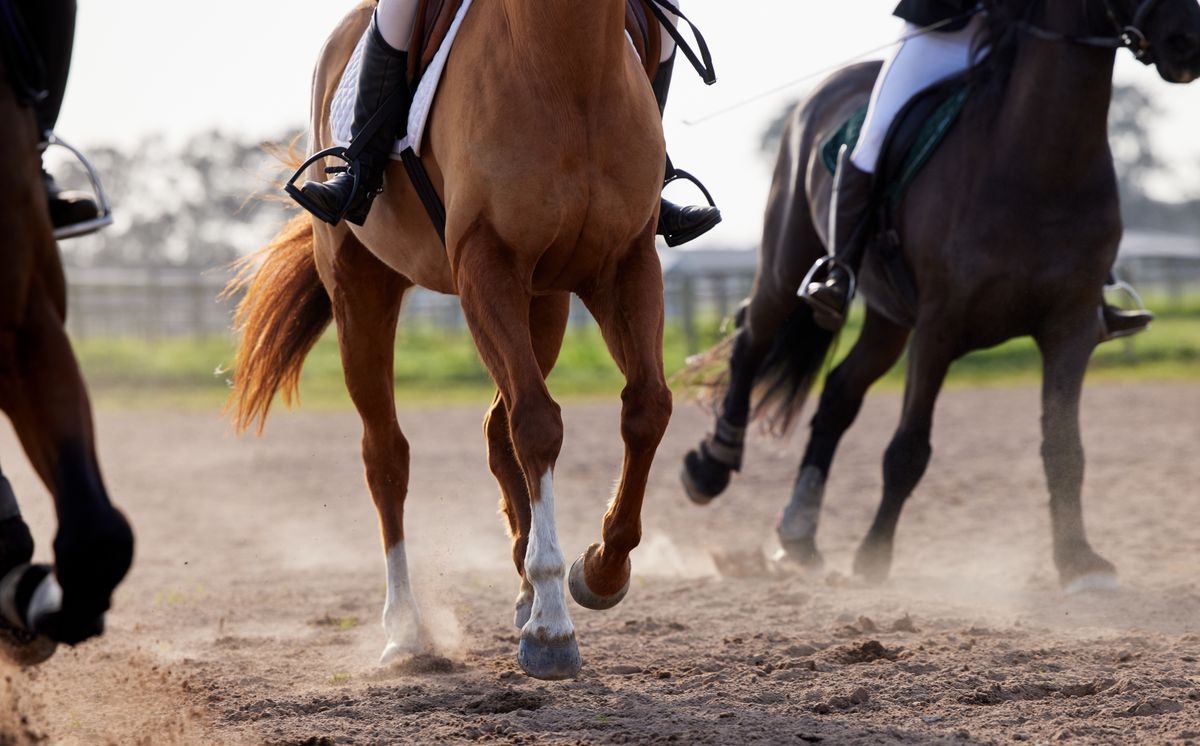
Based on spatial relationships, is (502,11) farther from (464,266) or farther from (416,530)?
(416,530)

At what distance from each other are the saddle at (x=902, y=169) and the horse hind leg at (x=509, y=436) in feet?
7.42

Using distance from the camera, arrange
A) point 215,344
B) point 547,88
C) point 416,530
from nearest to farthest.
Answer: point 547,88 < point 416,530 < point 215,344

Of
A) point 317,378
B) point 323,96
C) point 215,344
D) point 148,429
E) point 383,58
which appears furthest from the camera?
point 215,344

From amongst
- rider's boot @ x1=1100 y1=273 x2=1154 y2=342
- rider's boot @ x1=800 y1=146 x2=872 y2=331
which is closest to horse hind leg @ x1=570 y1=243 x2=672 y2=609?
rider's boot @ x1=800 y1=146 x2=872 y2=331

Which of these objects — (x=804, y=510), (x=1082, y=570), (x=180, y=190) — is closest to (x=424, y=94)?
(x=1082, y=570)

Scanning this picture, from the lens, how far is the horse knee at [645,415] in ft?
15.1

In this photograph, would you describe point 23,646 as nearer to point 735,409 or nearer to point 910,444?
point 910,444

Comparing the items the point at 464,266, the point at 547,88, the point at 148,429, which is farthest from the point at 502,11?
the point at 148,429

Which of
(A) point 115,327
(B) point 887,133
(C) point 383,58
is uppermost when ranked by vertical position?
(C) point 383,58

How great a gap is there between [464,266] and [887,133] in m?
3.56

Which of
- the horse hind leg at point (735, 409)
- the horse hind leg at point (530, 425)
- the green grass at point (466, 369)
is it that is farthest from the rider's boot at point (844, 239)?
the green grass at point (466, 369)

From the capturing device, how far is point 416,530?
9953 mm

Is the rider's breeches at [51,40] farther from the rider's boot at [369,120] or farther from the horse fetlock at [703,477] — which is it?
the horse fetlock at [703,477]

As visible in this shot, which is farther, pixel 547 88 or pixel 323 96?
pixel 323 96
